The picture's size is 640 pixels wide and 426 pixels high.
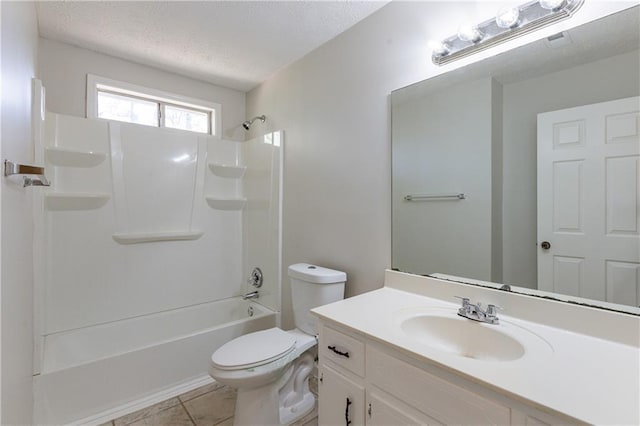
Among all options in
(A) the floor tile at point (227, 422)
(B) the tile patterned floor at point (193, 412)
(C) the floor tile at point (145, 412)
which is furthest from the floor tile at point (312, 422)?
(C) the floor tile at point (145, 412)

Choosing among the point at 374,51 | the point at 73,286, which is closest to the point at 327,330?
the point at 374,51

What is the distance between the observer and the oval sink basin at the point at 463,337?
3.57ft

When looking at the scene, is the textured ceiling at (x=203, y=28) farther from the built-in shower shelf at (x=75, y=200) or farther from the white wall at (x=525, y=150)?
the built-in shower shelf at (x=75, y=200)

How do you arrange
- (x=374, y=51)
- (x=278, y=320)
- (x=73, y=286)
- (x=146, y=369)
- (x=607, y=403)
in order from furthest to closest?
(x=278, y=320), (x=73, y=286), (x=146, y=369), (x=374, y=51), (x=607, y=403)

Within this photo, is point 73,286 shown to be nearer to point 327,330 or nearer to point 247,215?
point 247,215

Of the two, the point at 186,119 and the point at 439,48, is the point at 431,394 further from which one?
the point at 186,119

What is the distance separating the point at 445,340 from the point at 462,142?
2.97 feet

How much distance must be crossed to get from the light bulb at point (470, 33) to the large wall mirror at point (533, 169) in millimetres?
111

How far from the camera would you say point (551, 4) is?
1.14 m

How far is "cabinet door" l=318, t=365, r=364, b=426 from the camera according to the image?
44.8 inches

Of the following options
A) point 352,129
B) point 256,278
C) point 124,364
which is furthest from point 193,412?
point 352,129

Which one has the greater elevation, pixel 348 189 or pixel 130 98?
pixel 130 98

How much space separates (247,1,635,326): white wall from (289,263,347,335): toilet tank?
11 centimetres

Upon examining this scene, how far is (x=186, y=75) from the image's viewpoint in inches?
107
